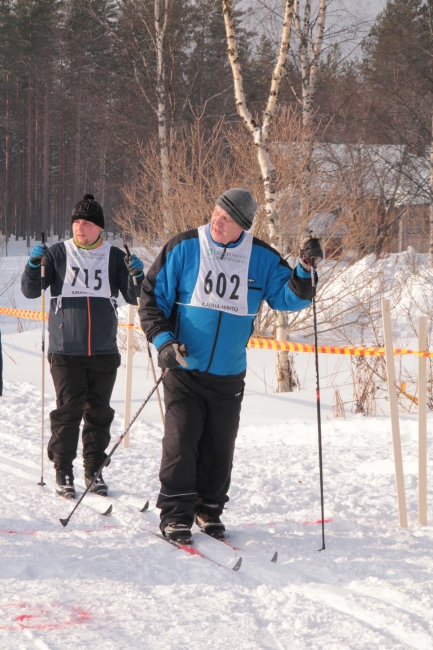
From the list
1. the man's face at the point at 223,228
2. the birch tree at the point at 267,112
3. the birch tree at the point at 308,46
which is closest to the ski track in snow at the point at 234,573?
the man's face at the point at 223,228

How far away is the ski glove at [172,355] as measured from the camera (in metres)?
3.33

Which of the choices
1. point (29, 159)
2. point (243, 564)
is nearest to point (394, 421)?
point (243, 564)

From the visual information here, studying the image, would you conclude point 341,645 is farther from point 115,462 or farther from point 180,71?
point 180,71

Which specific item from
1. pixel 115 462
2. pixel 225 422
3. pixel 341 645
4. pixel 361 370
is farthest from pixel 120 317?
pixel 341 645

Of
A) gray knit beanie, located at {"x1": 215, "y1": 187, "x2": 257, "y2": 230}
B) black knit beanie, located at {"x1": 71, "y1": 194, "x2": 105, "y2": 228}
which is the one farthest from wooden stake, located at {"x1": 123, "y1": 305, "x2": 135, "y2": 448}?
gray knit beanie, located at {"x1": 215, "y1": 187, "x2": 257, "y2": 230}

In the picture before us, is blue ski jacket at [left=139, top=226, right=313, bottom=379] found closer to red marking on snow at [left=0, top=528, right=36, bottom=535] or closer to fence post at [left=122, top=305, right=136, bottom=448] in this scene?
red marking on snow at [left=0, top=528, right=36, bottom=535]

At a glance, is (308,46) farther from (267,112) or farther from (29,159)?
(29,159)

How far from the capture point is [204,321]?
345 centimetres

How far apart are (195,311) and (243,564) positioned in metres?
1.24

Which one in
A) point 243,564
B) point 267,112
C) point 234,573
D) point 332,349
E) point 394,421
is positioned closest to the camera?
point 234,573

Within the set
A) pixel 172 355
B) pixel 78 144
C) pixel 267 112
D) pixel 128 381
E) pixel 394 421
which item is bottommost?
pixel 128 381

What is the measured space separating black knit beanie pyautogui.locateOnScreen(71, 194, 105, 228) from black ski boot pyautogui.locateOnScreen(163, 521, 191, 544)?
190 cm

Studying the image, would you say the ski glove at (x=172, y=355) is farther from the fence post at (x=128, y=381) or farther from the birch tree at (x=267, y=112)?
the birch tree at (x=267, y=112)

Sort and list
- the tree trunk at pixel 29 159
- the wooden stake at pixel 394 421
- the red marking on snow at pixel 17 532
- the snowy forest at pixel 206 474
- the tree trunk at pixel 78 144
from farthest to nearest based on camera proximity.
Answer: the tree trunk at pixel 29 159 → the tree trunk at pixel 78 144 → the wooden stake at pixel 394 421 → the red marking on snow at pixel 17 532 → the snowy forest at pixel 206 474
